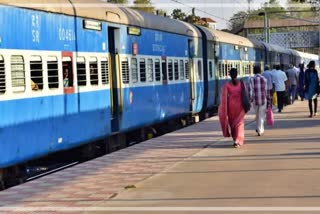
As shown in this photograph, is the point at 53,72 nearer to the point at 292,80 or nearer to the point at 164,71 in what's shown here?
the point at 164,71

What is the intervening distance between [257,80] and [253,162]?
4.25m

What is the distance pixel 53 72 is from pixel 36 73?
69 cm

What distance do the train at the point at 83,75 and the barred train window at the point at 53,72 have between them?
2 centimetres

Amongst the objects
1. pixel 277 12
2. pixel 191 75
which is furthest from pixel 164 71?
pixel 277 12

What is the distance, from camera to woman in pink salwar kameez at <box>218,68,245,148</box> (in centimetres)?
1408

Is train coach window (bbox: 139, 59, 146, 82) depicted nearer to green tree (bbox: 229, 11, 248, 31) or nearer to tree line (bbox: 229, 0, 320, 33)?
tree line (bbox: 229, 0, 320, 33)

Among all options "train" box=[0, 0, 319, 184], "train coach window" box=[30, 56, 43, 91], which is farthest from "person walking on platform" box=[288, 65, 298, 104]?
"train coach window" box=[30, 56, 43, 91]

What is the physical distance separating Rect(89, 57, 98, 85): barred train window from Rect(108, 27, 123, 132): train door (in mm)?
1109

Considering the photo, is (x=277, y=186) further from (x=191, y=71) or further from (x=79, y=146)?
(x=191, y=71)

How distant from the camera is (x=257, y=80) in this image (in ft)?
51.2

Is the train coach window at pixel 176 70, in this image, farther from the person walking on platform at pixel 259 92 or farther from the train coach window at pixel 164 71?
the person walking on platform at pixel 259 92

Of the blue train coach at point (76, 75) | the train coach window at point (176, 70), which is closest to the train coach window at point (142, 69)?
the blue train coach at point (76, 75)

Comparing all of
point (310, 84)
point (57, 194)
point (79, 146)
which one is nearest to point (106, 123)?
point (79, 146)

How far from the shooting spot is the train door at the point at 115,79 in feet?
49.9
